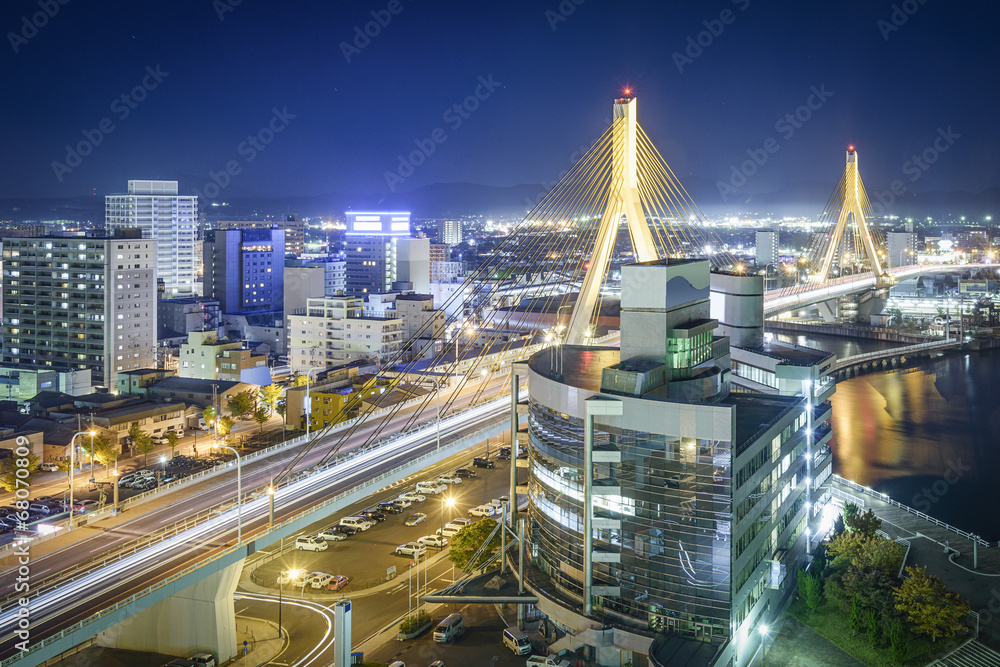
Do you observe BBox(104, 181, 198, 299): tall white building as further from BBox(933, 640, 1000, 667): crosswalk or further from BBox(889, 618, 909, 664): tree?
BBox(933, 640, 1000, 667): crosswalk

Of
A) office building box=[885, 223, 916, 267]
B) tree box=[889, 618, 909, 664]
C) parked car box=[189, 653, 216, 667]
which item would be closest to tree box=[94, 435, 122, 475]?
parked car box=[189, 653, 216, 667]

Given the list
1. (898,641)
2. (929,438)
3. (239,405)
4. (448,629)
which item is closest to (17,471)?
(239,405)

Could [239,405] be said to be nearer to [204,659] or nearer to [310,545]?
[310,545]

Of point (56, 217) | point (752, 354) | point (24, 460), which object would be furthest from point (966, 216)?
point (24, 460)

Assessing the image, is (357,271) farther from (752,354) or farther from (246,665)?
(246,665)

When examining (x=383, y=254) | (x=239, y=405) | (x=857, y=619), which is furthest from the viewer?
(x=383, y=254)

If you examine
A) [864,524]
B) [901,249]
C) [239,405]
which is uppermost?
[901,249]

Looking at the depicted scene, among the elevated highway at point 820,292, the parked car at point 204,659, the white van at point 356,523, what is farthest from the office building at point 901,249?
the parked car at point 204,659
